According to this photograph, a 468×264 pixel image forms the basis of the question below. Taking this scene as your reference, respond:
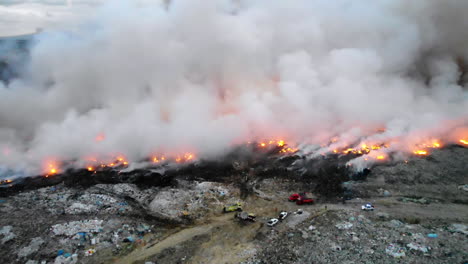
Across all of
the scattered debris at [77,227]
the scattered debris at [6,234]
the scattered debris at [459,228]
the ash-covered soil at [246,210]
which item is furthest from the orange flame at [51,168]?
the scattered debris at [459,228]

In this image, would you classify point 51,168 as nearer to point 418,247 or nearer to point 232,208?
point 232,208

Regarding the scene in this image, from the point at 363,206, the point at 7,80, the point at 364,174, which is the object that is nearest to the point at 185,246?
the point at 363,206

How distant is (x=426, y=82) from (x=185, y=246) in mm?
38420

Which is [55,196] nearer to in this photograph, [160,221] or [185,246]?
[160,221]

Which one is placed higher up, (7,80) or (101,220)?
(7,80)

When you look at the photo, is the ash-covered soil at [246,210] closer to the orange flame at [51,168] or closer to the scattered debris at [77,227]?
the scattered debris at [77,227]

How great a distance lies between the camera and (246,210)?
17391mm

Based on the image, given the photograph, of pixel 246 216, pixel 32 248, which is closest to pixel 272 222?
pixel 246 216

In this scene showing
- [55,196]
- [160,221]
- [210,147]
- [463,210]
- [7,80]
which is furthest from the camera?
[7,80]

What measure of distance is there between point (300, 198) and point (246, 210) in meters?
3.50

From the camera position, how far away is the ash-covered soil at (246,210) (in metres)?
13.2

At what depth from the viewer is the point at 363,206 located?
16.2 m

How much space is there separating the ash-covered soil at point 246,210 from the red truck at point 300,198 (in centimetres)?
48

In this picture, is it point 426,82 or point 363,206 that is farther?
point 426,82
